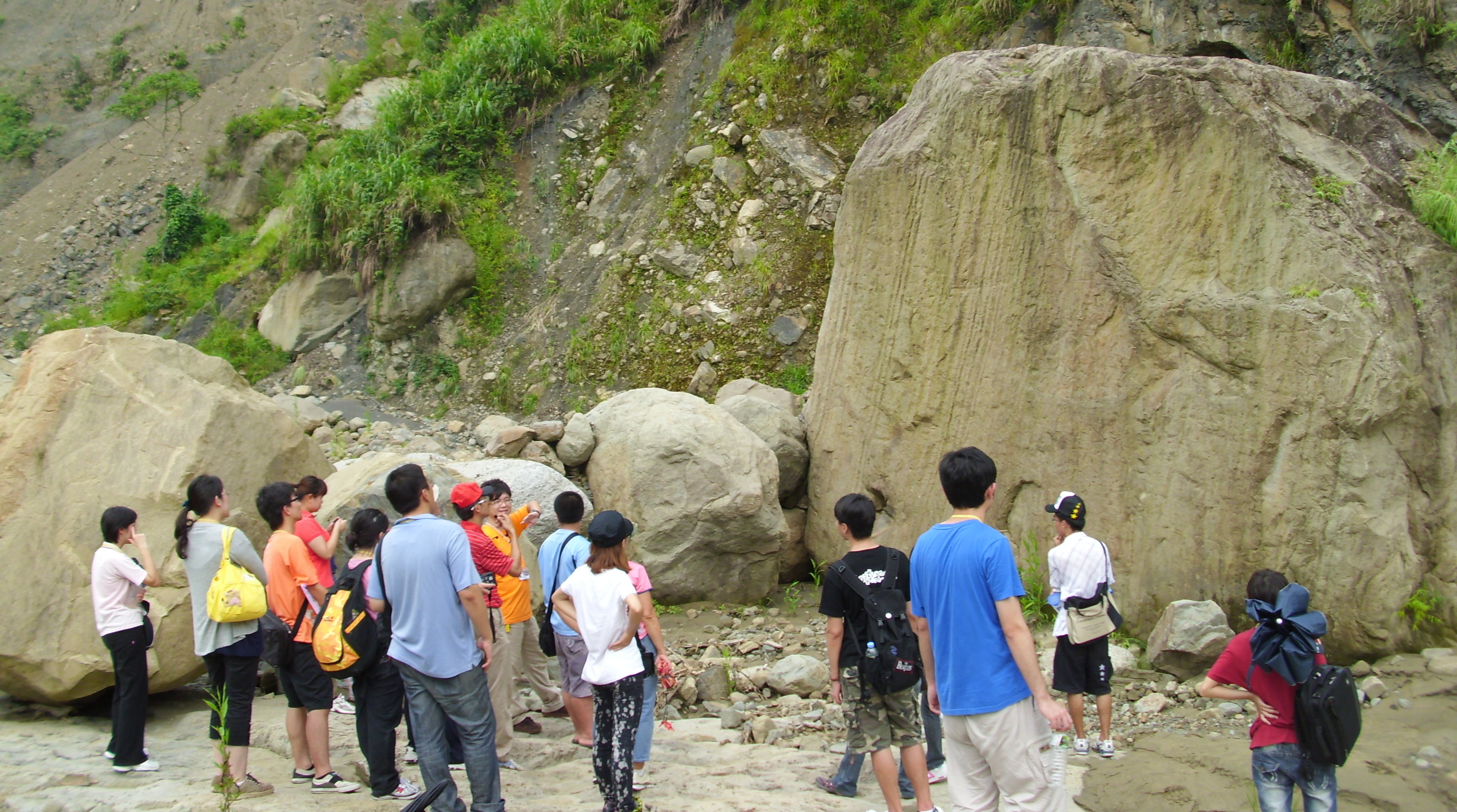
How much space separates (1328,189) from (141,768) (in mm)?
7652

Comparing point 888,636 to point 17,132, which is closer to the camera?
point 888,636

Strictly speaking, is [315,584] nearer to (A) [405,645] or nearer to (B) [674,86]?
(A) [405,645]

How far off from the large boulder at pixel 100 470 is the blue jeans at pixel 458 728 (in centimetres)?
288

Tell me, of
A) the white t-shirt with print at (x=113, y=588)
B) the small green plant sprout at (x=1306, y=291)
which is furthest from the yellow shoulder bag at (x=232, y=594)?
the small green plant sprout at (x=1306, y=291)

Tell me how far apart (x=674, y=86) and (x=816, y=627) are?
9056mm

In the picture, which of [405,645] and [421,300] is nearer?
[405,645]

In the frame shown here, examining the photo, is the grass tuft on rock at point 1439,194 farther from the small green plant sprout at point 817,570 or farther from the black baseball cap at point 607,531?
the black baseball cap at point 607,531

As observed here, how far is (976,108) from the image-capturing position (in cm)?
723

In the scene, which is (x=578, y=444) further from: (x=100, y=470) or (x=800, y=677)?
(x=100, y=470)

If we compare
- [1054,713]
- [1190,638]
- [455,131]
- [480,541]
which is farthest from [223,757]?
[455,131]

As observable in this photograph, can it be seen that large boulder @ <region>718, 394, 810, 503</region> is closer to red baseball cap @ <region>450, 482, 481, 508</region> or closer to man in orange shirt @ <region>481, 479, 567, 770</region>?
man in orange shirt @ <region>481, 479, 567, 770</region>

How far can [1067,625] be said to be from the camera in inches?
198

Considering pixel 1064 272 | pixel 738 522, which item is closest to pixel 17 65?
pixel 738 522

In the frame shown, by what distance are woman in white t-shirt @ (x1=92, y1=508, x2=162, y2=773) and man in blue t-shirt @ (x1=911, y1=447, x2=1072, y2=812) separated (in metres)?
3.89
